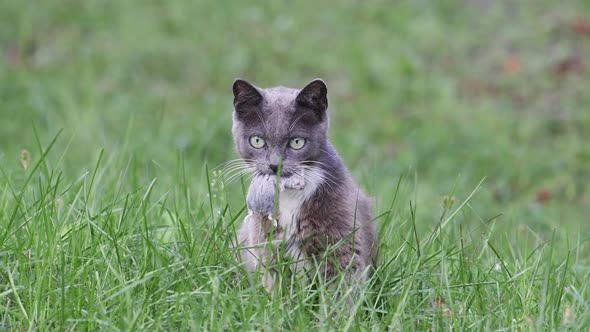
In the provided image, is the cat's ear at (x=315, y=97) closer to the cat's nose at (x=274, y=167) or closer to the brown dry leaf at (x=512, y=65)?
the cat's nose at (x=274, y=167)

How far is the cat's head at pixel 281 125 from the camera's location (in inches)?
142

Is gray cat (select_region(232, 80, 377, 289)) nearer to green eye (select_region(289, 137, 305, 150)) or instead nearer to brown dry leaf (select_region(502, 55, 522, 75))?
green eye (select_region(289, 137, 305, 150))

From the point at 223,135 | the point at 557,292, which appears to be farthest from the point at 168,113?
the point at 557,292

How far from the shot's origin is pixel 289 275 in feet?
11.8

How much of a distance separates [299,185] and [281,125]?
28 centimetres

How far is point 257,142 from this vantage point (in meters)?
3.68

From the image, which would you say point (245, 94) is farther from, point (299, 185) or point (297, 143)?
point (299, 185)

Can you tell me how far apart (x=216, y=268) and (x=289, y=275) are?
1.21ft

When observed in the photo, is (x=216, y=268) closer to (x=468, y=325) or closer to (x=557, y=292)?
(x=468, y=325)

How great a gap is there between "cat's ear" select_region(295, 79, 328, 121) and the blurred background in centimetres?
342

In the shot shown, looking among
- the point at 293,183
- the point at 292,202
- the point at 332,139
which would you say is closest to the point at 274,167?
the point at 293,183

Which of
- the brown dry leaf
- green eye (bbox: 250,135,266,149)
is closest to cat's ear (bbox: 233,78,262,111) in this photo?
green eye (bbox: 250,135,266,149)

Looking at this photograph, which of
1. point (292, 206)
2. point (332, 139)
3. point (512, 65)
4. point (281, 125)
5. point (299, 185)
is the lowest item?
point (332, 139)

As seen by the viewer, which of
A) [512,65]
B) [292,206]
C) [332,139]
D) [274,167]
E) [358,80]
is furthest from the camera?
[512,65]
